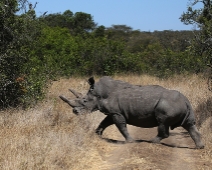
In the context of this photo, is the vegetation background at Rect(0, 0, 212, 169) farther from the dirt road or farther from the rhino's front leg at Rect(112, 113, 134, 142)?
the rhino's front leg at Rect(112, 113, 134, 142)

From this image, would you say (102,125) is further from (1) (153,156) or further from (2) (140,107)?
(1) (153,156)

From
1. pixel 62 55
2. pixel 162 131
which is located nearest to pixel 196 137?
pixel 162 131

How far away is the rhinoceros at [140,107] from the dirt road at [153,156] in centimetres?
40

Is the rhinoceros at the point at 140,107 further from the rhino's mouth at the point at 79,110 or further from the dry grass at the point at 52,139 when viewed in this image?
the dry grass at the point at 52,139

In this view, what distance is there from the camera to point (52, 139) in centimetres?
786

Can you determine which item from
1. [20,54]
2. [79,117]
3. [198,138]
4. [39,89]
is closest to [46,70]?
[39,89]

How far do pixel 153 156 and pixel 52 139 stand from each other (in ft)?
6.37

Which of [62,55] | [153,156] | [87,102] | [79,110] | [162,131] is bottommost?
[153,156]

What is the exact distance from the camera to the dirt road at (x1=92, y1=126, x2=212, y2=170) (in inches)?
292

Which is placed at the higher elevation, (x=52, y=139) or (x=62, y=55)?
(x=62, y=55)

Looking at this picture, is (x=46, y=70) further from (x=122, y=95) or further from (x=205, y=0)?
(x=205, y=0)

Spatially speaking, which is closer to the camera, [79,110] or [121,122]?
[121,122]

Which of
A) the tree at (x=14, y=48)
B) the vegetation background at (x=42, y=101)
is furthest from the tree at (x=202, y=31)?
the tree at (x=14, y=48)

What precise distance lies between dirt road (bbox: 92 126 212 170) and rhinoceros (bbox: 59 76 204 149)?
40 centimetres
